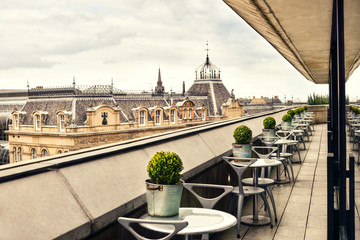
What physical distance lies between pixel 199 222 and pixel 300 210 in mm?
3352

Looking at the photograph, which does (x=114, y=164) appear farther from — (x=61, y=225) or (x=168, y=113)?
(x=168, y=113)

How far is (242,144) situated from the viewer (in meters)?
4.86

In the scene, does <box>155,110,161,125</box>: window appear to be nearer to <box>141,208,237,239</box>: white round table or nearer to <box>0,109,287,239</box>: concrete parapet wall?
<box>0,109,287,239</box>: concrete parapet wall

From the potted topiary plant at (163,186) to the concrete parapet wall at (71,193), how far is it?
0.25m

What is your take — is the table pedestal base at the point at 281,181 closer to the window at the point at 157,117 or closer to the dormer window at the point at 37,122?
the dormer window at the point at 37,122

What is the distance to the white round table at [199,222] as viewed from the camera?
2322mm

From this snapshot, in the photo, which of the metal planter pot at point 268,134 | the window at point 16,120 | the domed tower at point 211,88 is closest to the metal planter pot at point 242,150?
the metal planter pot at point 268,134

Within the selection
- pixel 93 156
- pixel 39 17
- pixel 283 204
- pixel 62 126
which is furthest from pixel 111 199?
pixel 39 17

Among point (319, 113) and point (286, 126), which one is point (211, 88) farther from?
point (286, 126)

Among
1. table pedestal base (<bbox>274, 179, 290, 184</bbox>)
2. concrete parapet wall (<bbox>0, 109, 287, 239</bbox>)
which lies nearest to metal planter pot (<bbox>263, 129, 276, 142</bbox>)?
table pedestal base (<bbox>274, 179, 290, 184</bbox>)

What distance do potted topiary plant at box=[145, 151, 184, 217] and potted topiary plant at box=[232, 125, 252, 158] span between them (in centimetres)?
237

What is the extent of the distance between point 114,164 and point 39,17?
81.5 metres

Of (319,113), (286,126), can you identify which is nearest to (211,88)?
(319,113)

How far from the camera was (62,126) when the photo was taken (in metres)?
53.1
